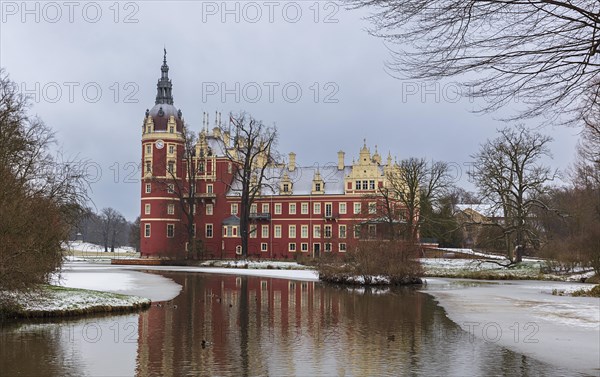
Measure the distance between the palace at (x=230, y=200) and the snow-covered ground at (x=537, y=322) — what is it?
3948 centimetres

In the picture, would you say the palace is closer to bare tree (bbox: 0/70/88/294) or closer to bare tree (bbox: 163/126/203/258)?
bare tree (bbox: 163/126/203/258)

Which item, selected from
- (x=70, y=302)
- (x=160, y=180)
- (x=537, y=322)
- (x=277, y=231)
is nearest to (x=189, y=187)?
(x=160, y=180)

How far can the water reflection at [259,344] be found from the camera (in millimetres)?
11289

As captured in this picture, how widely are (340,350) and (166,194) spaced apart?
56.9 m

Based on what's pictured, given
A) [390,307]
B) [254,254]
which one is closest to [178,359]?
[390,307]

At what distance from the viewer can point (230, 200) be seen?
6956 centimetres

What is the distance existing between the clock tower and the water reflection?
153 feet

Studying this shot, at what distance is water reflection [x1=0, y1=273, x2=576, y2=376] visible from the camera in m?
11.3

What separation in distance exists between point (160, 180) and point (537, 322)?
179ft

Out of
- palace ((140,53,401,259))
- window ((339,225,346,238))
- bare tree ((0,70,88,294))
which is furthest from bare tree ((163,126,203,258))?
bare tree ((0,70,88,294))

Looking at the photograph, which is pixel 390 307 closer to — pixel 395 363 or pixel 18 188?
pixel 395 363

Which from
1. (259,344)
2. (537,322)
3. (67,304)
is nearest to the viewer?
(259,344)

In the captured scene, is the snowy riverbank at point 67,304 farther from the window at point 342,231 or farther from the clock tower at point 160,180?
the clock tower at point 160,180

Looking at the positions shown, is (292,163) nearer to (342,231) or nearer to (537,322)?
(342,231)
